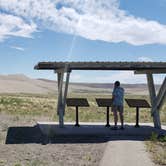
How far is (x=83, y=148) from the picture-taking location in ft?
40.9

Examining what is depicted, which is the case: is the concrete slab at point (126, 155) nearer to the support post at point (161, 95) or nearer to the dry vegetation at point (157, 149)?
the dry vegetation at point (157, 149)

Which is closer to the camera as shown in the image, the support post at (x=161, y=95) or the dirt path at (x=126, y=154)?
the dirt path at (x=126, y=154)

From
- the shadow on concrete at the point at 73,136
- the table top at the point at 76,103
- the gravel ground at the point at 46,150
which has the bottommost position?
the gravel ground at the point at 46,150

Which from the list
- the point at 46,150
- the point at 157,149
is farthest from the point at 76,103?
the point at 157,149

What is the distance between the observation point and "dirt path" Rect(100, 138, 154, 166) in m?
9.77

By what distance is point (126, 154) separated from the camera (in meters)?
10.8

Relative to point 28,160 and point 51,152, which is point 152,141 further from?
point 28,160

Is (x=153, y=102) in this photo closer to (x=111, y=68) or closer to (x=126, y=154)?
(x=111, y=68)

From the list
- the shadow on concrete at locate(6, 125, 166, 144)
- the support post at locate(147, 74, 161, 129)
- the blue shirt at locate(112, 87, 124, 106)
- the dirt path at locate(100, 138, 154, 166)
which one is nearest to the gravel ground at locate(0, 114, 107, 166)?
the shadow on concrete at locate(6, 125, 166, 144)

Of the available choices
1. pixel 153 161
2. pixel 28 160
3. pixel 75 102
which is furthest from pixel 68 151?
pixel 75 102

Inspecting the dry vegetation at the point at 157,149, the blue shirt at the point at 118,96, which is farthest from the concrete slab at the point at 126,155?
the blue shirt at the point at 118,96

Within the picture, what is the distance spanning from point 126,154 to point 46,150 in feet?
7.53

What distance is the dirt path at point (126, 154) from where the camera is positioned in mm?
9773

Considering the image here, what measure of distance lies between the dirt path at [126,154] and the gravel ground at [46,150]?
226mm
